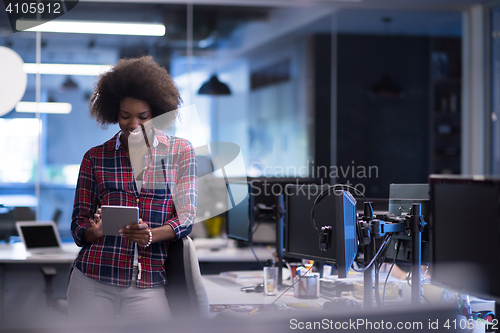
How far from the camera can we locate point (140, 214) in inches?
70.0

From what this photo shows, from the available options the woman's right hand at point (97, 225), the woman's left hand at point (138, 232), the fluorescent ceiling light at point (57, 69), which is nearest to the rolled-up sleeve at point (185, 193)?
the woman's left hand at point (138, 232)

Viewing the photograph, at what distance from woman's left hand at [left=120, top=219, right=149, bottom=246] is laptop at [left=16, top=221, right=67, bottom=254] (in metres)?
1.92

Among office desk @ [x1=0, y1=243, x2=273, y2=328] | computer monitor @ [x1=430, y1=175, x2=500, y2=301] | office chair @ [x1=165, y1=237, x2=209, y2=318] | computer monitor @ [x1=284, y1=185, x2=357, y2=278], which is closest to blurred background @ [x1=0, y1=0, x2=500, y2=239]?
office desk @ [x1=0, y1=243, x2=273, y2=328]

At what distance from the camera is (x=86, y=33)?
481 centimetres

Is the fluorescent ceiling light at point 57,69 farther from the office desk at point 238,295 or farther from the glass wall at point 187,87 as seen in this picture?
the office desk at point 238,295

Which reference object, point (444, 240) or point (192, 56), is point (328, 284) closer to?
point (444, 240)

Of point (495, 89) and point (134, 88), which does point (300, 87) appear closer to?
point (495, 89)

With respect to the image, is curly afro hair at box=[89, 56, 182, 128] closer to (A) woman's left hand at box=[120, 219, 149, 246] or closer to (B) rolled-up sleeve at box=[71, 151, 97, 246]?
(B) rolled-up sleeve at box=[71, 151, 97, 246]

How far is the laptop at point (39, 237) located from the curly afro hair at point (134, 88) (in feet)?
5.37

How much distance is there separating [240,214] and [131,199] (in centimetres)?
106

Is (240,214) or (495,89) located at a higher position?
(495,89)

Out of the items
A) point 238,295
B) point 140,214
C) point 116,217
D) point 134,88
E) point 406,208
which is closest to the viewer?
point 116,217

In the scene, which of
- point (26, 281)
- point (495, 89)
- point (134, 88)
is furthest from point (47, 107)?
point (495, 89)

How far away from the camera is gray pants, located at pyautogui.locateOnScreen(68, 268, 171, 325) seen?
5.61 feet
